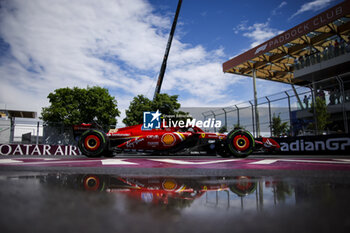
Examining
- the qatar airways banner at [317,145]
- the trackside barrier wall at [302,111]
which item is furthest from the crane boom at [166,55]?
the qatar airways banner at [317,145]

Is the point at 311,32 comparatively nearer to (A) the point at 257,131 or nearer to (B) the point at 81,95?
(A) the point at 257,131

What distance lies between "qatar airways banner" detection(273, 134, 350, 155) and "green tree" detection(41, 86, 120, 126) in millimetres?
18675

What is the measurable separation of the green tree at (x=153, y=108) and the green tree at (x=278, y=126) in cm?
1017

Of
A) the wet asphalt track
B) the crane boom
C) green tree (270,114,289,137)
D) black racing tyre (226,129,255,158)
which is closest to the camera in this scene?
the wet asphalt track

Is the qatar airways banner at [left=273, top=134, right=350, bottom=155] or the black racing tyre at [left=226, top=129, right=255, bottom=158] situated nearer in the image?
the black racing tyre at [left=226, top=129, right=255, bottom=158]

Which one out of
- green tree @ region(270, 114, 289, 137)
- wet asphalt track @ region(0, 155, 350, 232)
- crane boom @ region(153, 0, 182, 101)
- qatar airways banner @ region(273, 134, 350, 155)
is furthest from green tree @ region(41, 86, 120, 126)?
wet asphalt track @ region(0, 155, 350, 232)

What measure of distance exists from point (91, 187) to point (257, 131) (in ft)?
45.8

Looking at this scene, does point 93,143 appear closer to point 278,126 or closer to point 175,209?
point 175,209

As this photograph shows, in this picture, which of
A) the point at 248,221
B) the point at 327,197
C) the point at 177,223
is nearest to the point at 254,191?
the point at 327,197

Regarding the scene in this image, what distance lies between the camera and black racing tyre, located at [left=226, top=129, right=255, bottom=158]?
261 inches

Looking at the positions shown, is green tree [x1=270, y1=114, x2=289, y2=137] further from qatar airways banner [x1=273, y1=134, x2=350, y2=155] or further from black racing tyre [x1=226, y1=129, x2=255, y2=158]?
black racing tyre [x1=226, y1=129, x2=255, y2=158]

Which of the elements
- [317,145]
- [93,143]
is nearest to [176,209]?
[93,143]

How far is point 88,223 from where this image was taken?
104 cm

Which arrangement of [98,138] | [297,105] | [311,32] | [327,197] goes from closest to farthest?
1. [327,197]
2. [98,138]
3. [297,105]
4. [311,32]
